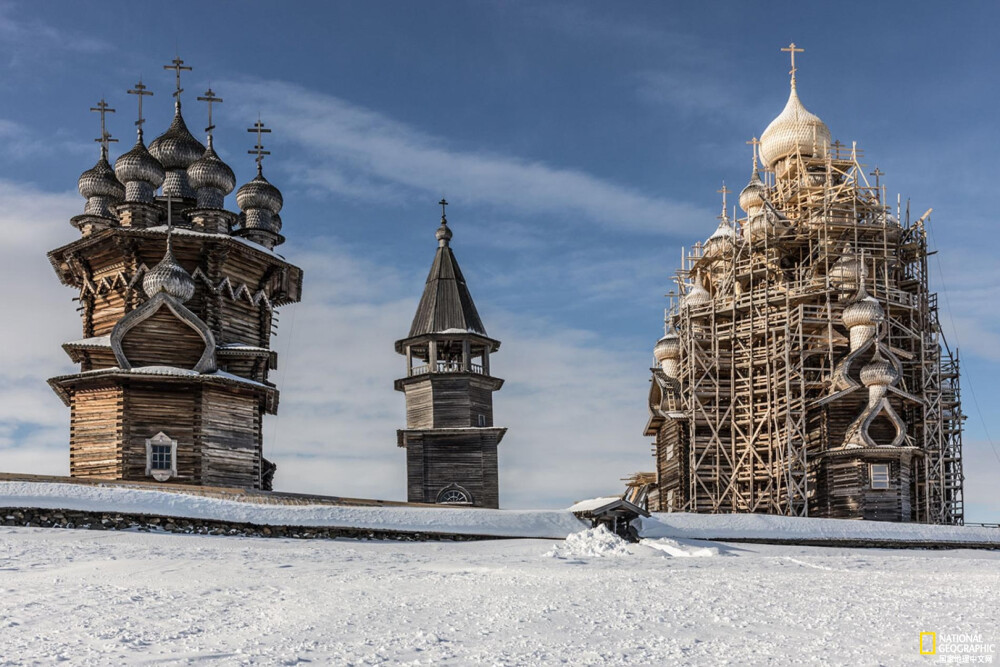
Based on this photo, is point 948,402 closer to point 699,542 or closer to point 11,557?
point 699,542

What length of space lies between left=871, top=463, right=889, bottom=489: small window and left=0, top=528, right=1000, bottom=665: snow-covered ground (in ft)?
53.0

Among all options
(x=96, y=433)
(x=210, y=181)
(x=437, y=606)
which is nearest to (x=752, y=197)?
(x=210, y=181)

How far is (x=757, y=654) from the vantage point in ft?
36.2

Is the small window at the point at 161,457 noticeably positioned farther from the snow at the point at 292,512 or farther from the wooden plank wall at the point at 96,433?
the snow at the point at 292,512

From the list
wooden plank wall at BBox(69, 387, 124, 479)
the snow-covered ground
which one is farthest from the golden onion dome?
the snow-covered ground

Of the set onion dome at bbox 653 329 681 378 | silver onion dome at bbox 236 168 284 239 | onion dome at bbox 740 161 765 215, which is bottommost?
onion dome at bbox 653 329 681 378

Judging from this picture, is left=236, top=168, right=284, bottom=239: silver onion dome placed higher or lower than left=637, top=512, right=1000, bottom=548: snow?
higher

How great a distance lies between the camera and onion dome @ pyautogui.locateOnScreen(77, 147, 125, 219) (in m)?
32.4

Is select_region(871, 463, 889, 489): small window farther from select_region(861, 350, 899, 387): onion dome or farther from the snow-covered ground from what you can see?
the snow-covered ground

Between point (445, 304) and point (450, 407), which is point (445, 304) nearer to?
point (445, 304)

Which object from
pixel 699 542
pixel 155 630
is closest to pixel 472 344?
pixel 699 542

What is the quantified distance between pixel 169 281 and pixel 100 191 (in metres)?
5.74

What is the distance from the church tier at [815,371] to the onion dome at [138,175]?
767 inches

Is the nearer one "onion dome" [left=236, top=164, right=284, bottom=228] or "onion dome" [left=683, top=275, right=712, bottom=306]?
"onion dome" [left=236, top=164, right=284, bottom=228]
